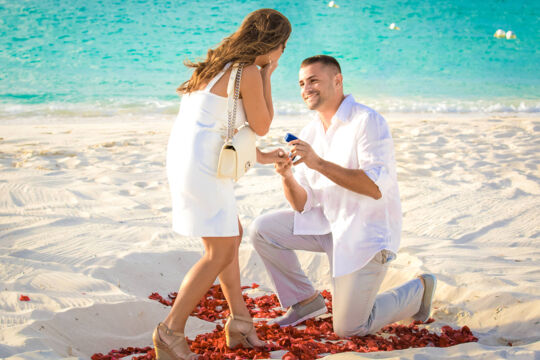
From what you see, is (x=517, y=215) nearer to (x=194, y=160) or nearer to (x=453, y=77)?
(x=194, y=160)

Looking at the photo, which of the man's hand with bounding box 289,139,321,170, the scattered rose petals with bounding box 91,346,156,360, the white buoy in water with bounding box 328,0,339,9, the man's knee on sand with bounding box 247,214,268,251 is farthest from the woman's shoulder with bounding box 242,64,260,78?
the white buoy in water with bounding box 328,0,339,9

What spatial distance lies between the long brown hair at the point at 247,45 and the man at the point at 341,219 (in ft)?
1.77

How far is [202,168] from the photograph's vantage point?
2117 mm

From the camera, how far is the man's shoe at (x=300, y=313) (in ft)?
9.43

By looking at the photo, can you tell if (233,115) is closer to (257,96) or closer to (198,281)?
(257,96)

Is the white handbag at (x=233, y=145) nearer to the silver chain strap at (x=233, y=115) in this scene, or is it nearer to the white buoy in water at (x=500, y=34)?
the silver chain strap at (x=233, y=115)

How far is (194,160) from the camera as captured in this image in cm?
212

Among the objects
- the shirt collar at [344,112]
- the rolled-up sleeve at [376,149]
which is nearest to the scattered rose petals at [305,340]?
the rolled-up sleeve at [376,149]

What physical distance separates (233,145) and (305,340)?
1.09 m

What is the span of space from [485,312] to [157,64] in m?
17.4

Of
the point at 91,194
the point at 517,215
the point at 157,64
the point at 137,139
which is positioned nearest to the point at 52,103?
the point at 157,64

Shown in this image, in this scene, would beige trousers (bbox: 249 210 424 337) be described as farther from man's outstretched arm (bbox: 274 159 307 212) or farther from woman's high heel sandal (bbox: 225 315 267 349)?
woman's high heel sandal (bbox: 225 315 267 349)

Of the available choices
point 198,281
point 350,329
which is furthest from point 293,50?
point 198,281

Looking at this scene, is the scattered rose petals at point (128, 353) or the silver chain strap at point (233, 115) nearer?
the silver chain strap at point (233, 115)
